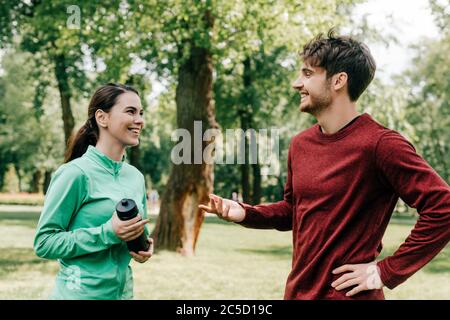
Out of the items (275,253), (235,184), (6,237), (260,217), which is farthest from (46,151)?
(260,217)

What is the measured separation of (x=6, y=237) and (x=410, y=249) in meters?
17.8

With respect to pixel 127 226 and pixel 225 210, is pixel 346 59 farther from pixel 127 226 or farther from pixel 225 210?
pixel 127 226

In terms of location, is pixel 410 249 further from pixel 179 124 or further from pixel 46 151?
pixel 46 151

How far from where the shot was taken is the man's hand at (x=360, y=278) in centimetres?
279

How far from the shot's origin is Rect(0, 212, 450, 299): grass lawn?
981cm

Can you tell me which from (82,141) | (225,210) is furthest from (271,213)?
(82,141)

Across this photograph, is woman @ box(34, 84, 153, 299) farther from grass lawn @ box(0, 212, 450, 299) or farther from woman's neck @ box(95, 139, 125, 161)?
grass lawn @ box(0, 212, 450, 299)

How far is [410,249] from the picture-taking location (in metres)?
2.78

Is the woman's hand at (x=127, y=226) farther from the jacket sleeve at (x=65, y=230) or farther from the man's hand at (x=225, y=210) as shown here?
the man's hand at (x=225, y=210)

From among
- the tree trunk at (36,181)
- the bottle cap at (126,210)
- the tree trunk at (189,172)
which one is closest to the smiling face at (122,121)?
the bottle cap at (126,210)

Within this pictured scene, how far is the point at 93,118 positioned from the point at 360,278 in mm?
1833

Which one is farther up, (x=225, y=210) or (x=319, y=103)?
(x=319, y=103)

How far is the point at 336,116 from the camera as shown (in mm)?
3090
